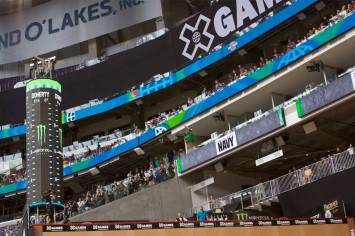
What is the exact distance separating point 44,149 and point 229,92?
1375 cm

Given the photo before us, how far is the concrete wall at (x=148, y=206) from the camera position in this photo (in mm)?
38469

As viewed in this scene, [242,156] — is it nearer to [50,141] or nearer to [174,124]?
[174,124]

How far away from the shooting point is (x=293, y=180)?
102 ft

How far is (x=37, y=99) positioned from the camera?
1217 inches

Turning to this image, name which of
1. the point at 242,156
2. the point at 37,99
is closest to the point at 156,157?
the point at 242,156

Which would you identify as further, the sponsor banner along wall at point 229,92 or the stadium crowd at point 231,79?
the stadium crowd at point 231,79

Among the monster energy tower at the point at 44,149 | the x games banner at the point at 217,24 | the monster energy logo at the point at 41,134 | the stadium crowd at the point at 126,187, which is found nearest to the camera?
the monster energy tower at the point at 44,149

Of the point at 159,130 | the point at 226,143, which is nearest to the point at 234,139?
the point at 226,143

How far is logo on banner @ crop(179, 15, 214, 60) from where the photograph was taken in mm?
44000

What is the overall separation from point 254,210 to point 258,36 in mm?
13147

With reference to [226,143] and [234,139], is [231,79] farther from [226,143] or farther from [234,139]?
[234,139]

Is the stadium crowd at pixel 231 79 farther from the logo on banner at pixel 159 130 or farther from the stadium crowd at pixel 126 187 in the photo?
the stadium crowd at pixel 126 187

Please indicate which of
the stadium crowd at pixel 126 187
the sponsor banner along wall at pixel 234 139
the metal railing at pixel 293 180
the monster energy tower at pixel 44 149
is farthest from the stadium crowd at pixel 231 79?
the monster energy tower at pixel 44 149

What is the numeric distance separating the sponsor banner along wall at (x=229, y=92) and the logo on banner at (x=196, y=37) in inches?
247
